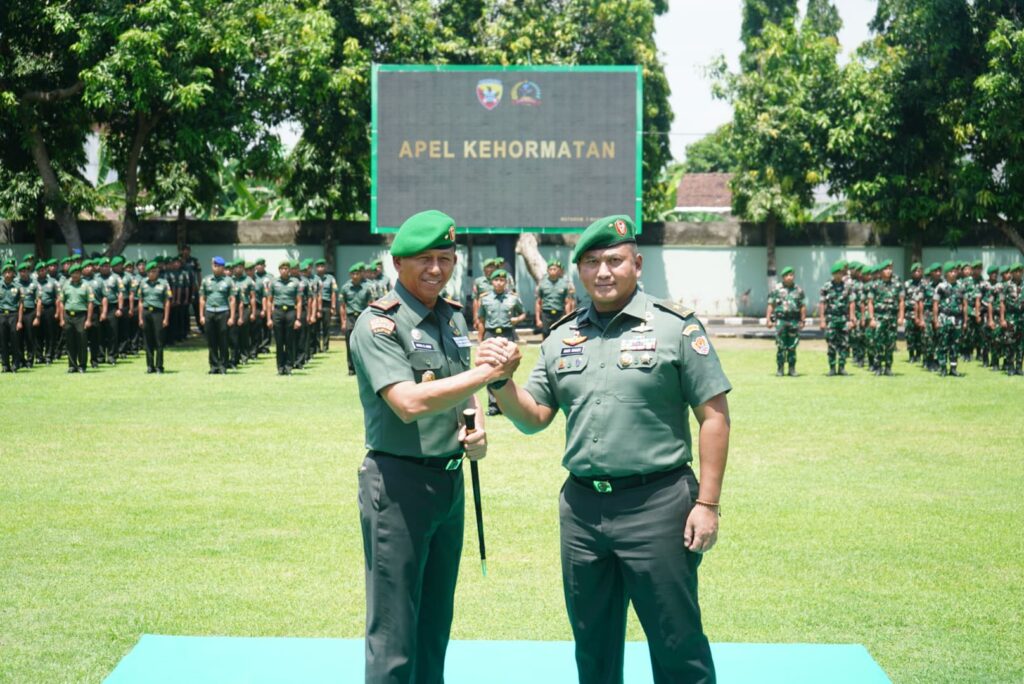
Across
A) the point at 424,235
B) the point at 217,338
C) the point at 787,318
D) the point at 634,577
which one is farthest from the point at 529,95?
the point at 634,577

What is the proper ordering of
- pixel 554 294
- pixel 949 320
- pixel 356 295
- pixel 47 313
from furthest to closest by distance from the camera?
1. pixel 47 313
2. pixel 356 295
3. pixel 554 294
4. pixel 949 320

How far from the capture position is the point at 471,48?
2745 cm

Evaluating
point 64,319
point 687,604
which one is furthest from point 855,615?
point 64,319

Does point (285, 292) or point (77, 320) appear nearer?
point (77, 320)

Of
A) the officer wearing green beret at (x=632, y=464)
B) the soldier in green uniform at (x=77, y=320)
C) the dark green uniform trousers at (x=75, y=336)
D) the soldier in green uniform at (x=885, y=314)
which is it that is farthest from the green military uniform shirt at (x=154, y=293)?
the officer wearing green beret at (x=632, y=464)

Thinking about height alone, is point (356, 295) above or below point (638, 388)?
below

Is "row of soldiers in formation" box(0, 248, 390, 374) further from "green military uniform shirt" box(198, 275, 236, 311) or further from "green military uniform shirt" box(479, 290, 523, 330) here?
"green military uniform shirt" box(479, 290, 523, 330)

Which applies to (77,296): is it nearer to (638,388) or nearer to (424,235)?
(424,235)

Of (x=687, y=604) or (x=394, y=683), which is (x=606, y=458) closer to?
(x=687, y=604)

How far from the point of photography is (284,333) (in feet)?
58.0

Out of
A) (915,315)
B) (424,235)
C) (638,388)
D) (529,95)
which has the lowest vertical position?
(915,315)

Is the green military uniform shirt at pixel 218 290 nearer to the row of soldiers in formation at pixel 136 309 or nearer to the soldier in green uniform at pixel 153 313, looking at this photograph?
the row of soldiers in formation at pixel 136 309

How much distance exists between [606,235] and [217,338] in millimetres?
14436

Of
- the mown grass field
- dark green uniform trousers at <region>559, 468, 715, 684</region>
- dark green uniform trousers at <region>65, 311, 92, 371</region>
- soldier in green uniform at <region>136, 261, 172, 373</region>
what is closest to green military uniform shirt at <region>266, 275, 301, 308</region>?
soldier in green uniform at <region>136, 261, 172, 373</region>
